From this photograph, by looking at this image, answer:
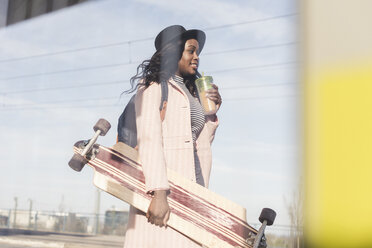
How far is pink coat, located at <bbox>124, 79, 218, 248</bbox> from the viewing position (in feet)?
7.46

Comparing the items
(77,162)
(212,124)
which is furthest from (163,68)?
(77,162)

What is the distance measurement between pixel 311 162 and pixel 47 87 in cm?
184

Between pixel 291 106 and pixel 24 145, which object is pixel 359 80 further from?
pixel 24 145

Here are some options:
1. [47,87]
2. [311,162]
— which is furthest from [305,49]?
[47,87]

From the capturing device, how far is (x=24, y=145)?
3236 mm

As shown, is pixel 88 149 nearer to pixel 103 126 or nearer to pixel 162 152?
pixel 103 126

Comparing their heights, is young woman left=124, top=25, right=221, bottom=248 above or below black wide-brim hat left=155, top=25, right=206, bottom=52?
below

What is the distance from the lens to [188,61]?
8.20 ft

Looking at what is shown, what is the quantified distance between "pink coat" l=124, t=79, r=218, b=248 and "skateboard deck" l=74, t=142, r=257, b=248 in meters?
0.04

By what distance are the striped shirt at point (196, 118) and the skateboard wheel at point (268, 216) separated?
305 millimetres

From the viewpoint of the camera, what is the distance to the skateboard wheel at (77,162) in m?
2.53

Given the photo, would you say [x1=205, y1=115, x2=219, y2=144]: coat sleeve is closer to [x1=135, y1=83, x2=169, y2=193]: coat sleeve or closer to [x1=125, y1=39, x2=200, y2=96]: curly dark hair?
[x1=125, y1=39, x2=200, y2=96]: curly dark hair

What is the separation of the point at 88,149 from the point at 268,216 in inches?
36.4

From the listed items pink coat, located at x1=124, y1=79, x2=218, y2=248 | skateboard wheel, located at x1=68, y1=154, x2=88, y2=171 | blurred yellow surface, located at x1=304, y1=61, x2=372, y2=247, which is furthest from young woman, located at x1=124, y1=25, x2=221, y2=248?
blurred yellow surface, located at x1=304, y1=61, x2=372, y2=247
